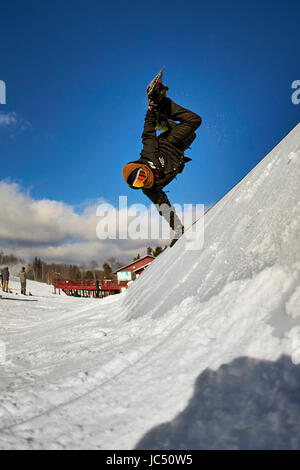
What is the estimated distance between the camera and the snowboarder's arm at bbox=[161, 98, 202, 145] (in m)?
3.19

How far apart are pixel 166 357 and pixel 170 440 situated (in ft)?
1.56

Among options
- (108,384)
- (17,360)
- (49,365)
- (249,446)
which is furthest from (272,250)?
(17,360)

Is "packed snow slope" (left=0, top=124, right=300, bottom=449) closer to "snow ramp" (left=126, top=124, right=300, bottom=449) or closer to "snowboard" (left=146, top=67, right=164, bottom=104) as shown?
"snow ramp" (left=126, top=124, right=300, bottom=449)

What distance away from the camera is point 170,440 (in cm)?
78

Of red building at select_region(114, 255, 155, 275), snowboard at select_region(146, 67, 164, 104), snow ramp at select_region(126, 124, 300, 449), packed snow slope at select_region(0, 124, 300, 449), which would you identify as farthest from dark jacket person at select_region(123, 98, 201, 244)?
red building at select_region(114, 255, 155, 275)

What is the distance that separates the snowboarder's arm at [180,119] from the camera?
3191 mm

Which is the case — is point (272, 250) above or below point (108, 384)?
above

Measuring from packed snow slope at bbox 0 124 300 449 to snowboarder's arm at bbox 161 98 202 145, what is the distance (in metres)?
1.47

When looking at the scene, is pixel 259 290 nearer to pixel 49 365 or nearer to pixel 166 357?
pixel 166 357

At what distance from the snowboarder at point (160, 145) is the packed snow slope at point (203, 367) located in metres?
1.36

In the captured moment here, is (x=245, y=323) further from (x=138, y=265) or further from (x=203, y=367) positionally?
(x=138, y=265)

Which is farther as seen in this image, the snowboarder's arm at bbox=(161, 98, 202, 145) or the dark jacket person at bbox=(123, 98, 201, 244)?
the snowboarder's arm at bbox=(161, 98, 202, 145)

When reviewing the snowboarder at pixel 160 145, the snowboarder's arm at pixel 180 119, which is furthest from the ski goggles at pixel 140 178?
the snowboarder's arm at pixel 180 119

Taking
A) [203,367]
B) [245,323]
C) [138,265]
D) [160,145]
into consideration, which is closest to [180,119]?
[160,145]
